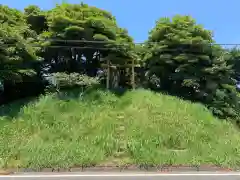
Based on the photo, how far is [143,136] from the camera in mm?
11328

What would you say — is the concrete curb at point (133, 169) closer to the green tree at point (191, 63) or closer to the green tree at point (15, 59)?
the green tree at point (15, 59)

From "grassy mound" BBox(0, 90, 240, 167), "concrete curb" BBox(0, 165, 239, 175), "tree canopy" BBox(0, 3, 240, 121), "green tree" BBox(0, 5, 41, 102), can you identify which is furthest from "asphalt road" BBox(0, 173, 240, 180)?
"tree canopy" BBox(0, 3, 240, 121)

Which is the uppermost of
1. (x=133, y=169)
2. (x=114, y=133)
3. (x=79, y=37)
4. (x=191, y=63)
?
(x=79, y=37)

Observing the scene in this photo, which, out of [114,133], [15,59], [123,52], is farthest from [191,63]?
[15,59]

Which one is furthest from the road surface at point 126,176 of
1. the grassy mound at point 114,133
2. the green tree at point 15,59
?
the green tree at point 15,59

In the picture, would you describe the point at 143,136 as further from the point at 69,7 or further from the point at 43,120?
the point at 69,7

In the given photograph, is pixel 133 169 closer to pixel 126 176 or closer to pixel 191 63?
pixel 126 176

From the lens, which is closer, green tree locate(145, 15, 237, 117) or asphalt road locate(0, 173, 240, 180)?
asphalt road locate(0, 173, 240, 180)

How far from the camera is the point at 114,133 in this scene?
37.7 ft

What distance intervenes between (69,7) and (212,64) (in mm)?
8069

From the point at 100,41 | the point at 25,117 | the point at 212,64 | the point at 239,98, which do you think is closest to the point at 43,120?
the point at 25,117

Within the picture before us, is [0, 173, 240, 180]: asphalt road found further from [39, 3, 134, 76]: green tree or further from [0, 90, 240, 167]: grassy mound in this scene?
[39, 3, 134, 76]: green tree

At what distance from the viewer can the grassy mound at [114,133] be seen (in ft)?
33.0

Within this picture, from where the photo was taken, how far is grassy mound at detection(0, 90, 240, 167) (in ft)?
33.0
